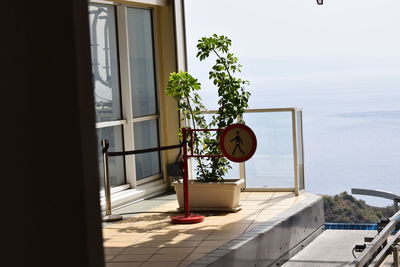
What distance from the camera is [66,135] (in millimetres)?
1196

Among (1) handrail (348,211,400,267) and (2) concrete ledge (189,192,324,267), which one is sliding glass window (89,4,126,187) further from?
(1) handrail (348,211,400,267)

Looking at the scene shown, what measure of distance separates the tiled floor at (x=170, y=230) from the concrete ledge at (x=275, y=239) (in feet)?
0.39

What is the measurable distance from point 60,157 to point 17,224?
128 mm

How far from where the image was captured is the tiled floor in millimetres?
5730

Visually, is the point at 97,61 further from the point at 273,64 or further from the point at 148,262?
the point at 273,64

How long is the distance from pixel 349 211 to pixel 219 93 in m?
4.92

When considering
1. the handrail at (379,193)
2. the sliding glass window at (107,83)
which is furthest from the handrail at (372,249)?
the sliding glass window at (107,83)

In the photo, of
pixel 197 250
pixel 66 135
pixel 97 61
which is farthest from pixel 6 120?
pixel 97 61

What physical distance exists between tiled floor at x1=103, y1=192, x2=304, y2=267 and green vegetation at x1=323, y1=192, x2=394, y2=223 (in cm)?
178

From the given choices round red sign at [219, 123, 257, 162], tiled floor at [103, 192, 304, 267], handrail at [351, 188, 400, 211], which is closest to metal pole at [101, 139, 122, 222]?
tiled floor at [103, 192, 304, 267]

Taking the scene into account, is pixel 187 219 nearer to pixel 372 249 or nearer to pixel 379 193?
pixel 379 193

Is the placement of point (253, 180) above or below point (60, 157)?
below

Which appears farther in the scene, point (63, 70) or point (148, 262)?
point (148, 262)

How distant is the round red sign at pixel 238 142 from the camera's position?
7109mm
